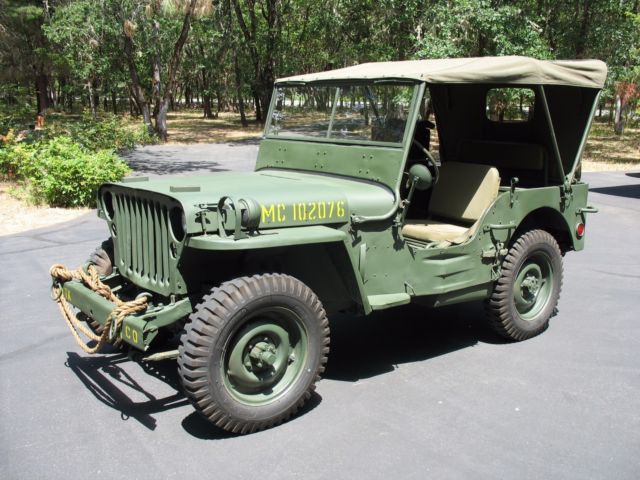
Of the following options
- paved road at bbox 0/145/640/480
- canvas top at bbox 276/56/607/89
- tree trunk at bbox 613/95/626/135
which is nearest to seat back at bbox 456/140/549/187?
canvas top at bbox 276/56/607/89

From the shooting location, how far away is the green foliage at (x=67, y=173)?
33.3 feet

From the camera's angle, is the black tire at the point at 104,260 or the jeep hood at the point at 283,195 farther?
the black tire at the point at 104,260

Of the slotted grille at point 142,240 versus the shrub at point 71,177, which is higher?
the slotted grille at point 142,240

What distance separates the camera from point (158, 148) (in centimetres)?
2069

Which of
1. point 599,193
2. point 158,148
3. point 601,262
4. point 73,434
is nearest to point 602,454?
point 73,434

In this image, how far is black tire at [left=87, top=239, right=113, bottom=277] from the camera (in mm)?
4418

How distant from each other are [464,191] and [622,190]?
8978mm

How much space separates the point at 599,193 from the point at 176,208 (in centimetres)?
1076

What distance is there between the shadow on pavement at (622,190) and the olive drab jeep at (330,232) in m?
7.30

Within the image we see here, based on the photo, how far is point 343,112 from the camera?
185 inches

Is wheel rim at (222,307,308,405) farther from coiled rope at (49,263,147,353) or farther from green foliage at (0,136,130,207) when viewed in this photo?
green foliage at (0,136,130,207)

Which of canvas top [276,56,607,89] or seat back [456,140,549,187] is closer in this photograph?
canvas top [276,56,607,89]

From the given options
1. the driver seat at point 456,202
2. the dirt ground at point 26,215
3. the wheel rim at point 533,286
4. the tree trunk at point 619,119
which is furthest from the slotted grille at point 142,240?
the tree trunk at point 619,119

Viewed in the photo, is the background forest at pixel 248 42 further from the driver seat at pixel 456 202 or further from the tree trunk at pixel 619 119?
the driver seat at pixel 456 202
